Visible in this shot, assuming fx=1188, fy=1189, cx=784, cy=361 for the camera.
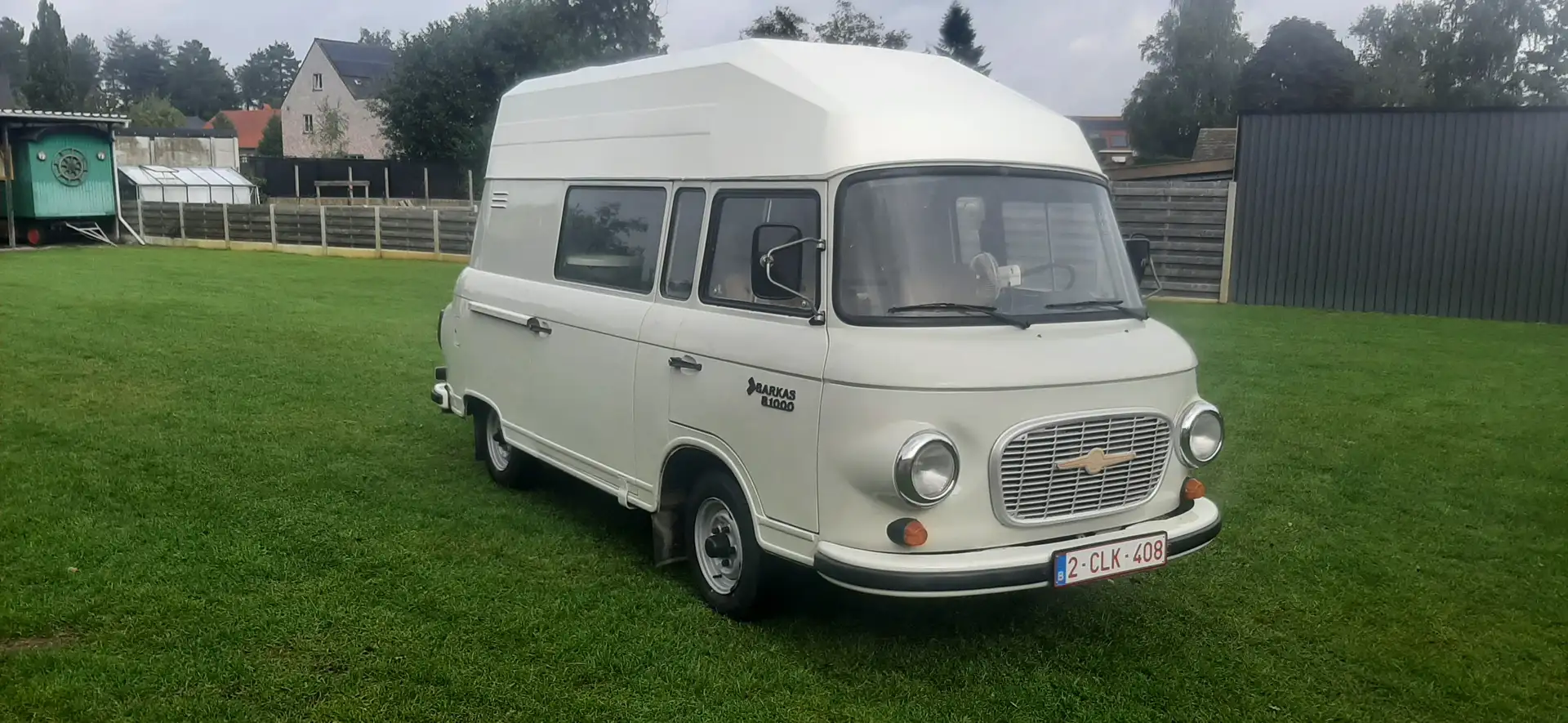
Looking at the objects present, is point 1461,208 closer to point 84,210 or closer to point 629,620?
point 629,620

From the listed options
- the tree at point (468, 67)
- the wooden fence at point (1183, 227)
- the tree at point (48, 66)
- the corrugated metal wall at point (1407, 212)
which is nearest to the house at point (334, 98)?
the tree at point (468, 67)

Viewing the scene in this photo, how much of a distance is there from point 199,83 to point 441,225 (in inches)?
5001

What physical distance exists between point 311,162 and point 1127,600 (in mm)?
46220

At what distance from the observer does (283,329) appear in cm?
1456

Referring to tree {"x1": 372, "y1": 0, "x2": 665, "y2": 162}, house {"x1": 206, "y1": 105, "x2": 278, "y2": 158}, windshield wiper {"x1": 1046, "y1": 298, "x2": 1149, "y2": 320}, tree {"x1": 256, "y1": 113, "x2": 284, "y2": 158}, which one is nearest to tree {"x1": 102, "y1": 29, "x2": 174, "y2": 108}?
house {"x1": 206, "y1": 105, "x2": 278, "y2": 158}

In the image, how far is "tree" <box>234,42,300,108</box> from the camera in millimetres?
142000

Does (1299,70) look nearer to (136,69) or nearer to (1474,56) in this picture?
(1474,56)

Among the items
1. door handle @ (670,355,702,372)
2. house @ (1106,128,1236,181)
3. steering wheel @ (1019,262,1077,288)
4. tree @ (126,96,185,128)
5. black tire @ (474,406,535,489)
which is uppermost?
tree @ (126,96,185,128)

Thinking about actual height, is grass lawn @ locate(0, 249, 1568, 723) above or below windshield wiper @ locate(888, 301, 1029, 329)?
below

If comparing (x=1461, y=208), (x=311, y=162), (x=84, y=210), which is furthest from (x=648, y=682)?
(x=311, y=162)

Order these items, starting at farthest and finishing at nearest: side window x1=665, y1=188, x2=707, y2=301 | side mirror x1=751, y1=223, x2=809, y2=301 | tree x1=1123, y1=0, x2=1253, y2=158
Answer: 1. tree x1=1123, y1=0, x2=1253, y2=158
2. side window x1=665, y1=188, x2=707, y2=301
3. side mirror x1=751, y1=223, x2=809, y2=301

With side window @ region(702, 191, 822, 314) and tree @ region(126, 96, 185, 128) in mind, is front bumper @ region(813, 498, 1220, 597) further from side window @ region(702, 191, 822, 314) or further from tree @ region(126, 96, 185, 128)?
tree @ region(126, 96, 185, 128)

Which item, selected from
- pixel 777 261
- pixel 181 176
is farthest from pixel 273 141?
pixel 777 261

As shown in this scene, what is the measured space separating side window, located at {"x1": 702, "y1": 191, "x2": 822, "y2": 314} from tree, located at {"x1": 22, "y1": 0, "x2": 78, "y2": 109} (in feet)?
301
